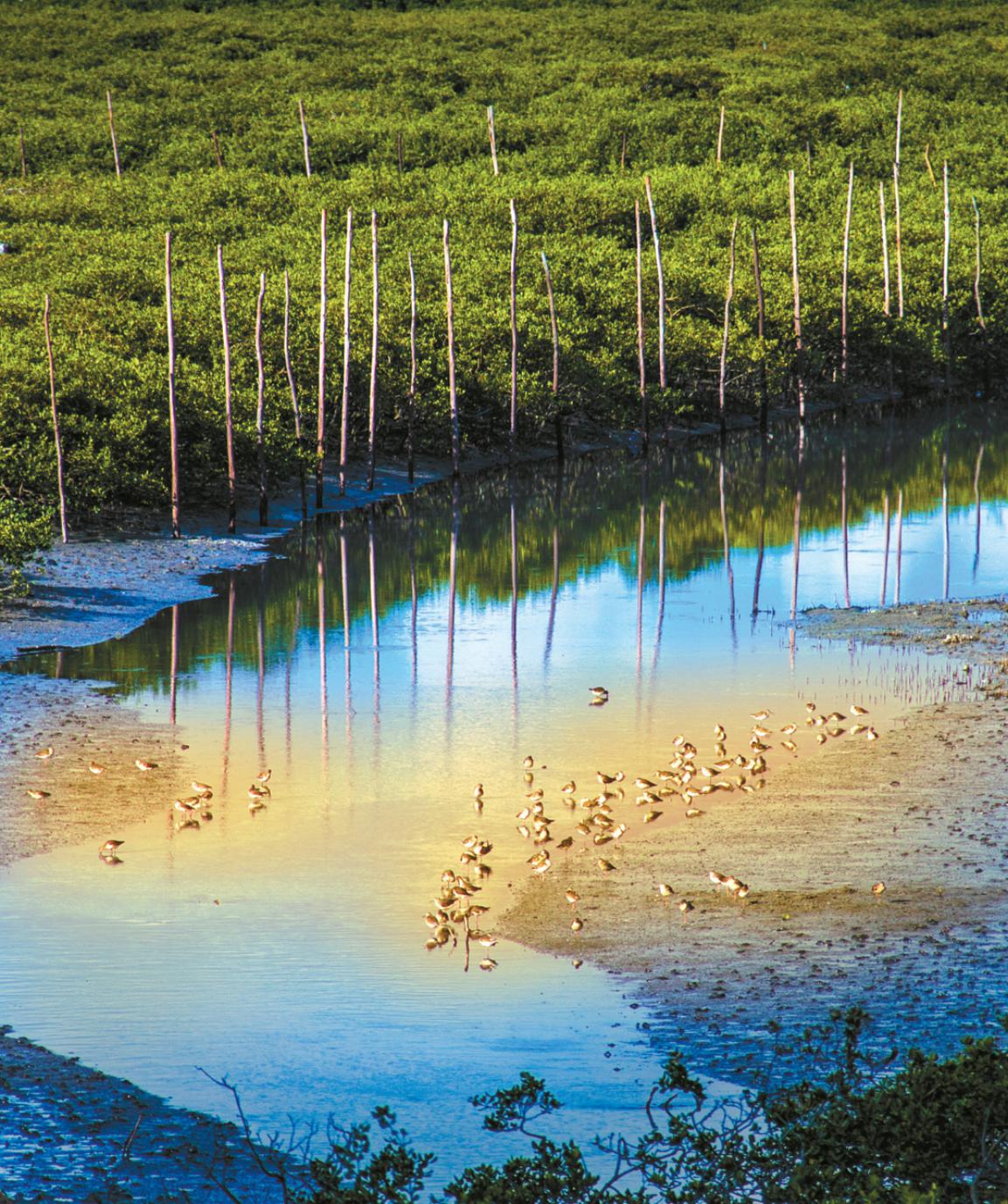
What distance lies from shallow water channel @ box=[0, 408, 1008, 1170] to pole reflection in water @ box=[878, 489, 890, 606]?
0.46 feet

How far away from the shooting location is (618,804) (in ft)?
48.0

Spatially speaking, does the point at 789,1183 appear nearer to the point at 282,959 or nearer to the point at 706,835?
the point at 282,959

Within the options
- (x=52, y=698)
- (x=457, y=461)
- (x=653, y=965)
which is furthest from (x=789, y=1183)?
(x=457, y=461)

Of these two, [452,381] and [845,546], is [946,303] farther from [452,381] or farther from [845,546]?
[845,546]

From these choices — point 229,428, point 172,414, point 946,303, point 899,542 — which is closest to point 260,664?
point 172,414

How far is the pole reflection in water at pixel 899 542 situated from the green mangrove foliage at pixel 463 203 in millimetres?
10318

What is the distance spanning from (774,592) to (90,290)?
27.2m

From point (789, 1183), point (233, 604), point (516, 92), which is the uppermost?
point (516, 92)

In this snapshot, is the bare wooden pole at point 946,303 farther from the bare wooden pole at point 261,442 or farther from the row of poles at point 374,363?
the bare wooden pole at point 261,442

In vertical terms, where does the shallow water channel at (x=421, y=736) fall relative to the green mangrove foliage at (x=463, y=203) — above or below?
below

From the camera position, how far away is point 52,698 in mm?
19078

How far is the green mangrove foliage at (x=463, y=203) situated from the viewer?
39344mm

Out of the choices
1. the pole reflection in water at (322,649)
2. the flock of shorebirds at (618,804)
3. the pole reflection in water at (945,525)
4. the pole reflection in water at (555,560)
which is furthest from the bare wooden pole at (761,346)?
the flock of shorebirds at (618,804)

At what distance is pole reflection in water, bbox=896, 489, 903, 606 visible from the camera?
1060 inches
